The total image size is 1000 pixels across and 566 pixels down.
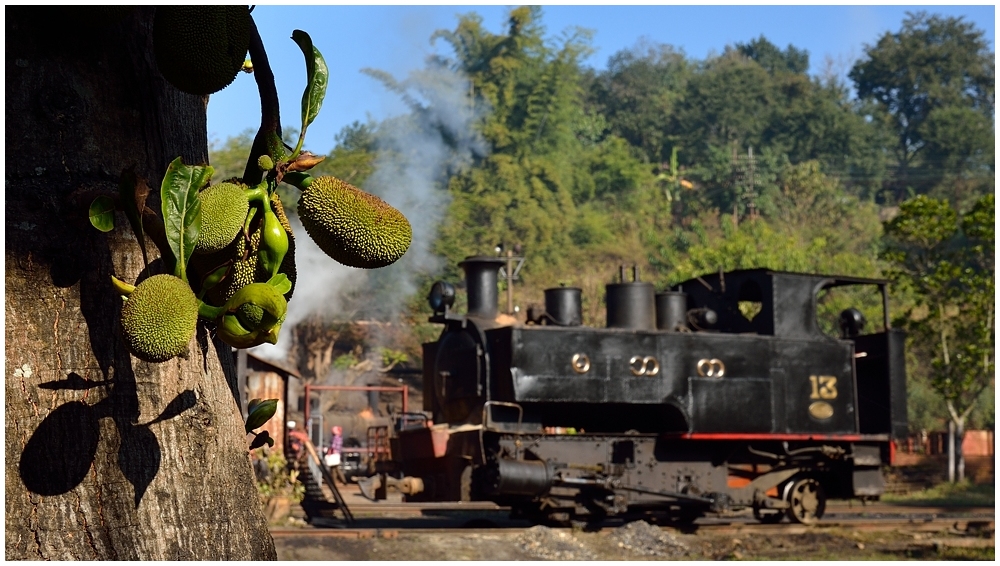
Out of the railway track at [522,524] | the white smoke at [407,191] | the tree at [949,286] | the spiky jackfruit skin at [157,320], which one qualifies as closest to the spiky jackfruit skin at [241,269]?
the spiky jackfruit skin at [157,320]

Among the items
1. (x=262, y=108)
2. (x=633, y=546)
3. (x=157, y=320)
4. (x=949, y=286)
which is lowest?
(x=633, y=546)

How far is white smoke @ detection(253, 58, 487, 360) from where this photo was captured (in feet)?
93.9

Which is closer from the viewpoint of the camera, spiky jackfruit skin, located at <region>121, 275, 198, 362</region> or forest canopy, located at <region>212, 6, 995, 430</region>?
spiky jackfruit skin, located at <region>121, 275, 198, 362</region>

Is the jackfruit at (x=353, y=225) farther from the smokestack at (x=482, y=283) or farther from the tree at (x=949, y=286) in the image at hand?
the tree at (x=949, y=286)

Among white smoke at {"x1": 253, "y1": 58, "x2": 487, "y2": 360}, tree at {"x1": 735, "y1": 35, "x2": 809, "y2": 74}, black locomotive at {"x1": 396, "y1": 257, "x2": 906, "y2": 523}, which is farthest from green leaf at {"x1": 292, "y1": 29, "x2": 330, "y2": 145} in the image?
tree at {"x1": 735, "y1": 35, "x2": 809, "y2": 74}

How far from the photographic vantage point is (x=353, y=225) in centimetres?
145

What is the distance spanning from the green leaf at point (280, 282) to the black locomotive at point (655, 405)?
28.8 ft

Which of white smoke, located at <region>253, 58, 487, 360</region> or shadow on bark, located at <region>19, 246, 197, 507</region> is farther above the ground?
white smoke, located at <region>253, 58, 487, 360</region>

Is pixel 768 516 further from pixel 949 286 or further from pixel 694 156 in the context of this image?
pixel 694 156

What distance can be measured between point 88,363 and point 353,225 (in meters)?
0.47

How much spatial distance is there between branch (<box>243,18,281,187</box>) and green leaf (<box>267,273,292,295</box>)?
0.44 feet

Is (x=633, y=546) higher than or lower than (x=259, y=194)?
lower

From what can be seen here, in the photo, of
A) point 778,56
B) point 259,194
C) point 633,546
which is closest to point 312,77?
point 259,194

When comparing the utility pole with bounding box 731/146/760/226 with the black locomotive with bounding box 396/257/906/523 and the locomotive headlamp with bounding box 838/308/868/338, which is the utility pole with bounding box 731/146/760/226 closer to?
the locomotive headlamp with bounding box 838/308/868/338
